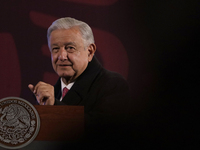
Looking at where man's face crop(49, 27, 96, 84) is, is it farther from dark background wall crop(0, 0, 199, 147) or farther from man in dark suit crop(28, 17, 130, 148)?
dark background wall crop(0, 0, 199, 147)

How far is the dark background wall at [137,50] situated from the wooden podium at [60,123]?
63cm

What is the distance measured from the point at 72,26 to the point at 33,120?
0.86 meters

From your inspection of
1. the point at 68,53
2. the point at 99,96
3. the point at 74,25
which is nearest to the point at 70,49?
the point at 68,53

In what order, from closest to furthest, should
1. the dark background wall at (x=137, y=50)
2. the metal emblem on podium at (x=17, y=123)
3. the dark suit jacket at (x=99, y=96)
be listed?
the metal emblem on podium at (x=17, y=123) → the dark suit jacket at (x=99, y=96) → the dark background wall at (x=137, y=50)

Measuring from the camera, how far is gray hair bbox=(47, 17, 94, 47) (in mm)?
2367

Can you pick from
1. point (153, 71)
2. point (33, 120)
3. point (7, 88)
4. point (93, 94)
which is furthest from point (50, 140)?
point (153, 71)

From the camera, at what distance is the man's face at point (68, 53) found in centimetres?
233

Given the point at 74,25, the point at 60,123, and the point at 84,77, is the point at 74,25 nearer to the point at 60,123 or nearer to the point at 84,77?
the point at 84,77

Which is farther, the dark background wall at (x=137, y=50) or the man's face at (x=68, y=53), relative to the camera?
the dark background wall at (x=137, y=50)

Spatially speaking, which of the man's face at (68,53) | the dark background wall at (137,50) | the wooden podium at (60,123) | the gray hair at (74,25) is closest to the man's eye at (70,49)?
the man's face at (68,53)

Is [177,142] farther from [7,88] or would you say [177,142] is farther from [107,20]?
[7,88]

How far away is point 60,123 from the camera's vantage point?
73.7 inches

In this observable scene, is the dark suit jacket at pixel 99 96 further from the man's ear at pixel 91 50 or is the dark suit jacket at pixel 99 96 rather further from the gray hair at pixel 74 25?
the gray hair at pixel 74 25

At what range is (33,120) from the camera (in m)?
1.85
